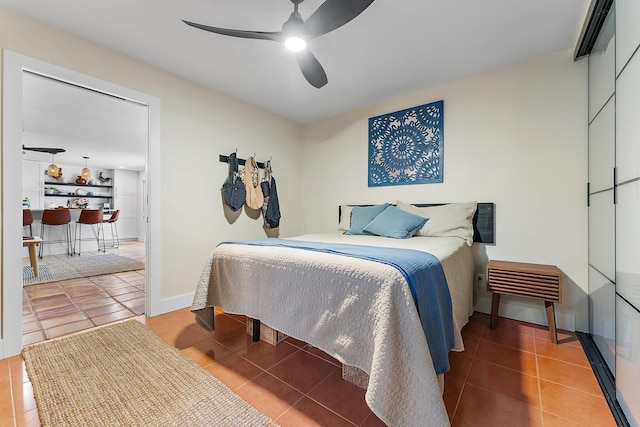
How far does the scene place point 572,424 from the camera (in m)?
1.21

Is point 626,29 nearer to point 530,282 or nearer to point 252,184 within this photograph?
point 530,282

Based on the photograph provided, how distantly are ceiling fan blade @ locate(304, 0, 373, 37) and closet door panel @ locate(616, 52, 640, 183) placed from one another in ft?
4.23

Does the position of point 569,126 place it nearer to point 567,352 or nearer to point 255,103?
point 567,352

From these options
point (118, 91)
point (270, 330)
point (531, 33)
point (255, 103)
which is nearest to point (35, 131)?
point (118, 91)

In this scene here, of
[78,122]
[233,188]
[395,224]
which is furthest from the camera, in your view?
[78,122]

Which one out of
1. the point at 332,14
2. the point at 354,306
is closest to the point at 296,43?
the point at 332,14

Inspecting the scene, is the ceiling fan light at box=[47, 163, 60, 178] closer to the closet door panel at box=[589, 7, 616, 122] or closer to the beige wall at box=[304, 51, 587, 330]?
the beige wall at box=[304, 51, 587, 330]

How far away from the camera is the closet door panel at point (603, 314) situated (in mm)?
1545

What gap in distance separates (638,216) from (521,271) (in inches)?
38.2

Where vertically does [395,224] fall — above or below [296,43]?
below

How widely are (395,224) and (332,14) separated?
1775mm

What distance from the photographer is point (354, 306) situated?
125cm

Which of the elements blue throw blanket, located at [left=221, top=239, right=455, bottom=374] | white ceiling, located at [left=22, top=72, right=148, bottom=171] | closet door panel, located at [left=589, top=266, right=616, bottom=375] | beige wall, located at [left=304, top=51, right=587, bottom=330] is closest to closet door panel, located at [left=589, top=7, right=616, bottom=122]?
beige wall, located at [left=304, top=51, right=587, bottom=330]

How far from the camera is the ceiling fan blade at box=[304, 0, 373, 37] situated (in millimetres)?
1370
